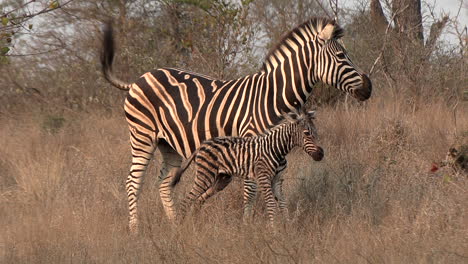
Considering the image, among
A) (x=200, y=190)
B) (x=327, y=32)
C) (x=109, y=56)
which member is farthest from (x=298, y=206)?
(x=109, y=56)

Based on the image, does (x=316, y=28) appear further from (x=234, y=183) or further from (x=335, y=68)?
(x=234, y=183)

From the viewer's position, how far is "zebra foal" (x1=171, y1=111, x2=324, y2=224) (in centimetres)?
680

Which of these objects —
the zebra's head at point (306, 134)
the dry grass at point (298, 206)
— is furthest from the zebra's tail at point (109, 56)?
the zebra's head at point (306, 134)

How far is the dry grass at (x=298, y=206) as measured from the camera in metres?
5.58

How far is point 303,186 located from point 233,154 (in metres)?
1.15

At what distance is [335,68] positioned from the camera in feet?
23.2

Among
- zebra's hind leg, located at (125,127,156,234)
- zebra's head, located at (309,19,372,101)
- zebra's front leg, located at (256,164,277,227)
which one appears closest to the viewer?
zebra's front leg, located at (256,164,277,227)

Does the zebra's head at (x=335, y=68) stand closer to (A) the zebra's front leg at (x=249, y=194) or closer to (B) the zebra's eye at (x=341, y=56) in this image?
(B) the zebra's eye at (x=341, y=56)

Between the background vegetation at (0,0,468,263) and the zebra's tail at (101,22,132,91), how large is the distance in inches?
27.7

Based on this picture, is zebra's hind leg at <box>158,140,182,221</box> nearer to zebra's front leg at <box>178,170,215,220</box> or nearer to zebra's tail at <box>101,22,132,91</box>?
zebra's front leg at <box>178,170,215,220</box>

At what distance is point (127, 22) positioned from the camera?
16.7 m

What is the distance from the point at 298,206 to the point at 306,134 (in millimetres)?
634

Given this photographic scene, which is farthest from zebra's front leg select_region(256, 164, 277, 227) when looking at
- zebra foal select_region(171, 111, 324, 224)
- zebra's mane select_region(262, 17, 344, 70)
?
zebra's mane select_region(262, 17, 344, 70)

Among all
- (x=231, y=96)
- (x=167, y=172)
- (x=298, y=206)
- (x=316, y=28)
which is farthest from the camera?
(x=167, y=172)
